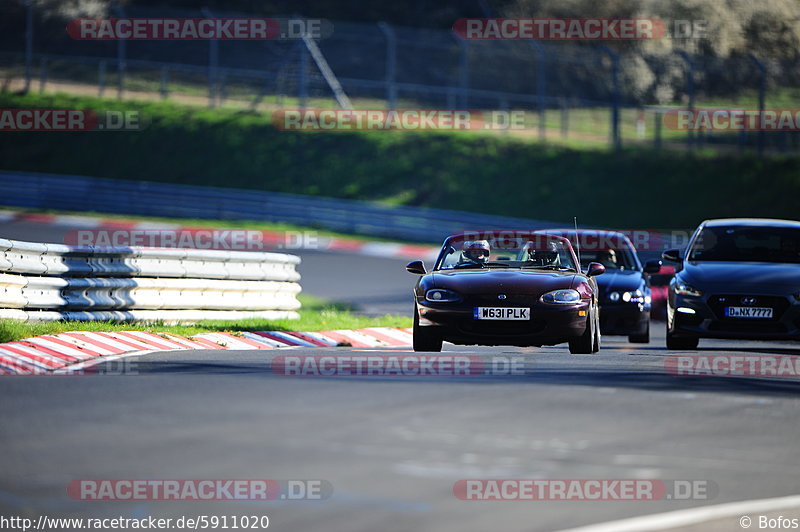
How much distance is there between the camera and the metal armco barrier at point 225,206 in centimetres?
3850

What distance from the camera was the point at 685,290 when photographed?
15930 millimetres

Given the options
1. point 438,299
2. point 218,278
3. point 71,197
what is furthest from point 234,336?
point 71,197

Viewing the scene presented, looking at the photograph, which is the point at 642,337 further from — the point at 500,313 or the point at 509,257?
the point at 500,313

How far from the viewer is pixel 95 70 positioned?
50.0 meters

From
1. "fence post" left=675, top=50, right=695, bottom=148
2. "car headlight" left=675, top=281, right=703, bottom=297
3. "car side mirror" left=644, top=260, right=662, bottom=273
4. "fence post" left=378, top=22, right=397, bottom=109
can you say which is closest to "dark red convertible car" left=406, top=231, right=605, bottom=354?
"car headlight" left=675, top=281, right=703, bottom=297

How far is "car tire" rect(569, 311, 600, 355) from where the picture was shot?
14.4 m

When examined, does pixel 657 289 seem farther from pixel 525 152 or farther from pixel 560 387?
pixel 525 152

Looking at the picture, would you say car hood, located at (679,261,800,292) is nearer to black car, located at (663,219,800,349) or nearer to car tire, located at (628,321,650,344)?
black car, located at (663,219,800,349)

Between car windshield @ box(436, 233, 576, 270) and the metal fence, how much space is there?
24.3 metres

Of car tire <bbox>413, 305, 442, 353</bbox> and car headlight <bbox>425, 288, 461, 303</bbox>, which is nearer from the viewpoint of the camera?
car headlight <bbox>425, 288, 461, 303</bbox>

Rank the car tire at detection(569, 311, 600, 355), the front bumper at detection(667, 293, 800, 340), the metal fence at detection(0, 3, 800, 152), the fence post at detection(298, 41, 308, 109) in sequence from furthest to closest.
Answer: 1. the fence post at detection(298, 41, 308, 109)
2. the metal fence at detection(0, 3, 800, 152)
3. the front bumper at detection(667, 293, 800, 340)
4. the car tire at detection(569, 311, 600, 355)

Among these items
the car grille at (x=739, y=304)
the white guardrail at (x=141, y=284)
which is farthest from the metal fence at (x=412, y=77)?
the car grille at (x=739, y=304)

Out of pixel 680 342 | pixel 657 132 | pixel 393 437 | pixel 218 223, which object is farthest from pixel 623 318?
pixel 657 132

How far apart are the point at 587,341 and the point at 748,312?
210 cm
